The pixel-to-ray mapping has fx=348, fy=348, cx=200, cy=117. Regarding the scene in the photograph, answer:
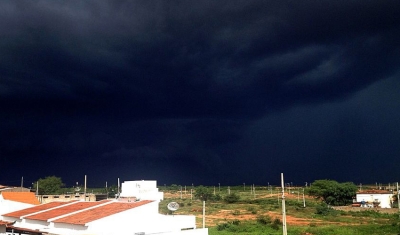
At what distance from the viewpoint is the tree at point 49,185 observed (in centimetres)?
9206

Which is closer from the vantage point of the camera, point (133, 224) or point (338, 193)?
point (133, 224)

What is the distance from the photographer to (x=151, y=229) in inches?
1139

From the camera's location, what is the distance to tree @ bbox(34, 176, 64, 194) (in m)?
92.1

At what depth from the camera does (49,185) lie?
305 feet

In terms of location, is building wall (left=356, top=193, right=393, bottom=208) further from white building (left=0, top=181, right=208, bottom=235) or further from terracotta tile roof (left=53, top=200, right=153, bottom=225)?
terracotta tile roof (left=53, top=200, right=153, bottom=225)

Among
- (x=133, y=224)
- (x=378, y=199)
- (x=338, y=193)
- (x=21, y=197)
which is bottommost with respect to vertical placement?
(x=378, y=199)

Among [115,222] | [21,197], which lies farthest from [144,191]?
[21,197]

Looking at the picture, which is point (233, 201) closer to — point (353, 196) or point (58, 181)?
point (353, 196)

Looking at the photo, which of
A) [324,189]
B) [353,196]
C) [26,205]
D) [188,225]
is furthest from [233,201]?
[188,225]

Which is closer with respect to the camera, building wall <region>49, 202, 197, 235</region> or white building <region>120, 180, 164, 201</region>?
building wall <region>49, 202, 197, 235</region>

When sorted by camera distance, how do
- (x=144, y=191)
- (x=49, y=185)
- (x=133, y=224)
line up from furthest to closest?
1. (x=49, y=185)
2. (x=144, y=191)
3. (x=133, y=224)

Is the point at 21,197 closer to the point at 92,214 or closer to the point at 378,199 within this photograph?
the point at 92,214

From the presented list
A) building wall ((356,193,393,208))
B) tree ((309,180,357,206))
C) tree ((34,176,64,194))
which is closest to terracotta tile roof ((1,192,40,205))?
tree ((34,176,64,194))

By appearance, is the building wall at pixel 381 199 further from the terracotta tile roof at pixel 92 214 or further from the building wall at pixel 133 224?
the terracotta tile roof at pixel 92 214
